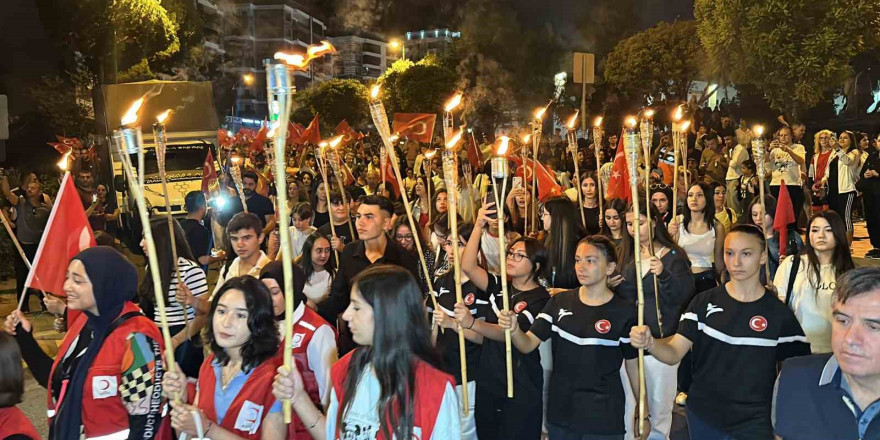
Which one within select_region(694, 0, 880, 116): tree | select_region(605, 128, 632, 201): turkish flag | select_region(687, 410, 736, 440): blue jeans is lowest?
select_region(687, 410, 736, 440): blue jeans

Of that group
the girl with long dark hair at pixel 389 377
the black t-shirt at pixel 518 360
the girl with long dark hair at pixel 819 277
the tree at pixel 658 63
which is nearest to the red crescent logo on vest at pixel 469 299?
the black t-shirt at pixel 518 360

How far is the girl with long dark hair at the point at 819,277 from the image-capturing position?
4.99m

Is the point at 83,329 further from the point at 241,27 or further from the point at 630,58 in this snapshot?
the point at 241,27

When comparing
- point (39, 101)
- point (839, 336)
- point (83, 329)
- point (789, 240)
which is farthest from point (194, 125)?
point (839, 336)

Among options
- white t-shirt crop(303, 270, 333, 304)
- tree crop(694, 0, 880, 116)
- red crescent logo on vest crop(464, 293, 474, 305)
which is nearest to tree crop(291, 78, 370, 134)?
tree crop(694, 0, 880, 116)

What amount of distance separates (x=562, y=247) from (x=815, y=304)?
1864 millimetres

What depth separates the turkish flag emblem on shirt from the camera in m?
4.99

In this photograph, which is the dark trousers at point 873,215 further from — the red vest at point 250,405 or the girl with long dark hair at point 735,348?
the red vest at point 250,405

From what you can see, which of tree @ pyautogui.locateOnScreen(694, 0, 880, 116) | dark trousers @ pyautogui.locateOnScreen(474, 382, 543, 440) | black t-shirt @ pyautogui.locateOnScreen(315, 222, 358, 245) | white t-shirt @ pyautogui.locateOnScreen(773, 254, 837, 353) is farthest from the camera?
tree @ pyautogui.locateOnScreen(694, 0, 880, 116)

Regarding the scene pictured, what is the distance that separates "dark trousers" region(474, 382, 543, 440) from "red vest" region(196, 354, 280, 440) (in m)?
1.71

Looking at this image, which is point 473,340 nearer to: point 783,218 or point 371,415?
point 371,415

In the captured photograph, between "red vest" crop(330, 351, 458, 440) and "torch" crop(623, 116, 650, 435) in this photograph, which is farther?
"torch" crop(623, 116, 650, 435)

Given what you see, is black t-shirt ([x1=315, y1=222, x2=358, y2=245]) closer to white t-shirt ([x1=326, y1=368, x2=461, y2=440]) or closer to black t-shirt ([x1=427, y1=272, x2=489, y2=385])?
black t-shirt ([x1=427, y1=272, x2=489, y2=385])

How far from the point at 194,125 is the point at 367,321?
700 inches
